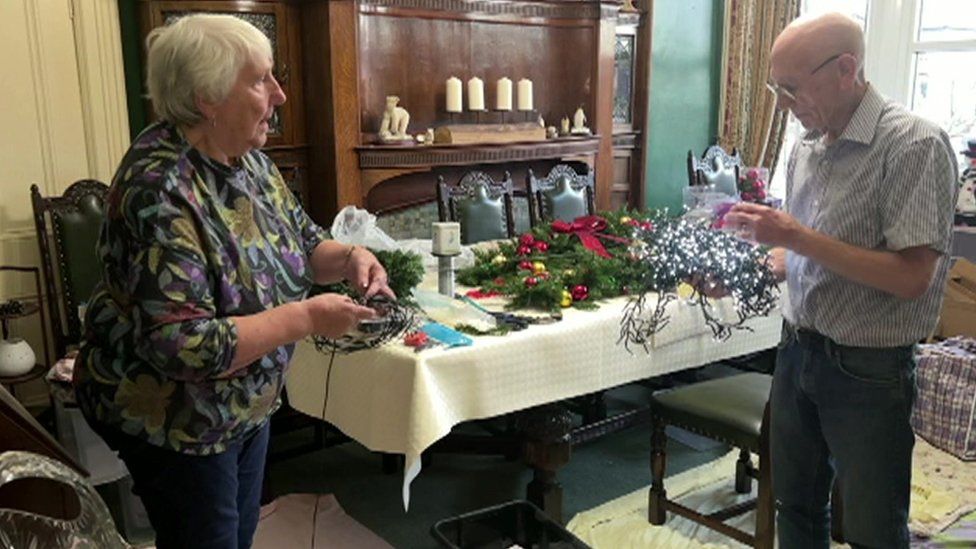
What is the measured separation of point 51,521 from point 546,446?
4.80 feet

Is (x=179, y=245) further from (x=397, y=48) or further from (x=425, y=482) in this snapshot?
(x=397, y=48)

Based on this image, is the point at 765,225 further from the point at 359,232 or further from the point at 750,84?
the point at 750,84

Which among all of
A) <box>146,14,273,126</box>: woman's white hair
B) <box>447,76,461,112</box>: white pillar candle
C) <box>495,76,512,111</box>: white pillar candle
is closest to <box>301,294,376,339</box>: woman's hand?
<box>146,14,273,126</box>: woman's white hair

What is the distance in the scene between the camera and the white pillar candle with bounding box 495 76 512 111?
16.1 feet

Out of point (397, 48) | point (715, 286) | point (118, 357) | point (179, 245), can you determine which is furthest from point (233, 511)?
point (397, 48)

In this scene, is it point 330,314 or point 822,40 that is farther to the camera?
point 822,40

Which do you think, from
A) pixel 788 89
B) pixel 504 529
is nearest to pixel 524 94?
pixel 504 529

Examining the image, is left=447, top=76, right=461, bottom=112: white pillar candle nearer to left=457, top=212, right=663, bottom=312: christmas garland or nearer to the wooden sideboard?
the wooden sideboard

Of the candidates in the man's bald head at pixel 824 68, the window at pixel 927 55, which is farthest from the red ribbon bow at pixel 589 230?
the window at pixel 927 55

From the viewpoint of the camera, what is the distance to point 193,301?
1283 mm

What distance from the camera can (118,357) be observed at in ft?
4.45

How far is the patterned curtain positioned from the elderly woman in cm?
484

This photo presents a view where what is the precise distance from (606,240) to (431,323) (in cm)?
88

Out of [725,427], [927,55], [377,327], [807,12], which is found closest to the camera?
[377,327]
